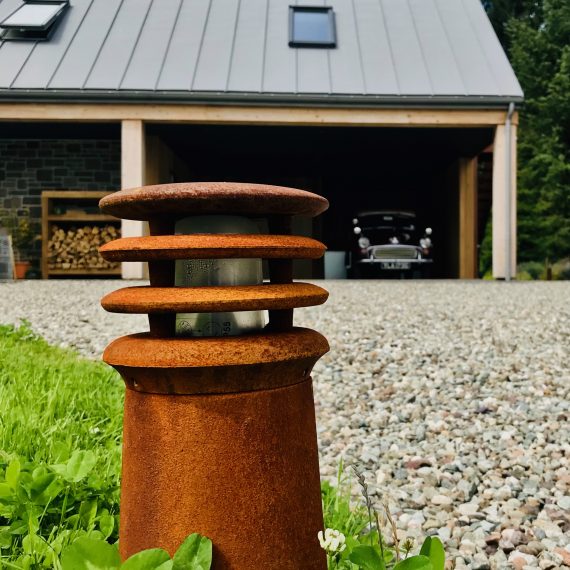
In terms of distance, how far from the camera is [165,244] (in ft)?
2.59

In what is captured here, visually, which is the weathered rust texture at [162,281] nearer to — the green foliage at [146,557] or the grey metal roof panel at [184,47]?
the green foliage at [146,557]

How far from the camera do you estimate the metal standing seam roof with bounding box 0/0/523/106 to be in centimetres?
805

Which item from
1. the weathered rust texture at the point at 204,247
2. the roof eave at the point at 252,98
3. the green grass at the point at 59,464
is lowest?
the green grass at the point at 59,464

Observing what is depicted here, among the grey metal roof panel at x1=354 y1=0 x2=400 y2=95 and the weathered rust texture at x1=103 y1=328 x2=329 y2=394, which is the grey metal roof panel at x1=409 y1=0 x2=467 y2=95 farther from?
the weathered rust texture at x1=103 y1=328 x2=329 y2=394

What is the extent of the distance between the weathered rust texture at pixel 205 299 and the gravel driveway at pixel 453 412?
96 cm

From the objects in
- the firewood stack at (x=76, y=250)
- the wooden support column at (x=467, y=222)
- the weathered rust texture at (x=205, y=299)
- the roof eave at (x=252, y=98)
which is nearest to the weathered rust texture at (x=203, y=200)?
the weathered rust texture at (x=205, y=299)

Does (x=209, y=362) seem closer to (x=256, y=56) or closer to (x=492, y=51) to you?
(x=256, y=56)

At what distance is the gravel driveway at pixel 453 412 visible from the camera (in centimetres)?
155

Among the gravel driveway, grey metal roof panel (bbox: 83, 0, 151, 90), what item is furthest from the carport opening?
the gravel driveway

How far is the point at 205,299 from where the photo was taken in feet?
2.52

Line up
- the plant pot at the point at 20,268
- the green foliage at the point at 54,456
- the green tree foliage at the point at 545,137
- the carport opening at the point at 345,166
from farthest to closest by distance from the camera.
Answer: the green tree foliage at the point at 545,137 < the carport opening at the point at 345,166 < the plant pot at the point at 20,268 < the green foliage at the point at 54,456

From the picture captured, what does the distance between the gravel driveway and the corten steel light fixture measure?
2.60 ft

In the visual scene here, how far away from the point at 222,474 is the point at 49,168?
10497mm

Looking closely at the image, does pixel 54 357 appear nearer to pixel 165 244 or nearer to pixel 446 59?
pixel 165 244
